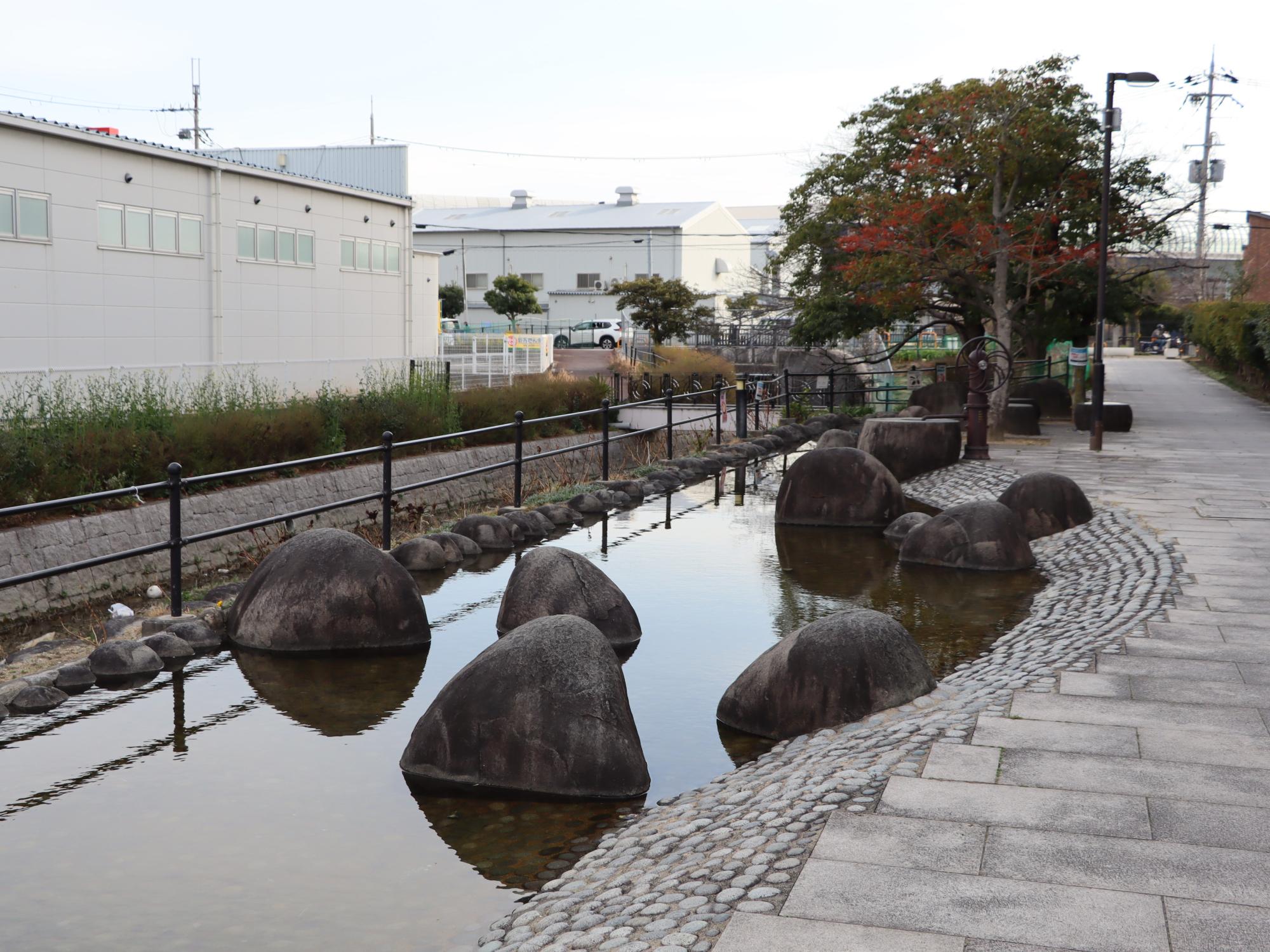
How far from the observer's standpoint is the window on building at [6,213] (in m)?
20.5

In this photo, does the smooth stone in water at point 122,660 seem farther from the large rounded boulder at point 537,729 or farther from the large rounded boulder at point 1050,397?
the large rounded boulder at point 1050,397

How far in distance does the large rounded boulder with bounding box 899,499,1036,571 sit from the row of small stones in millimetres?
2629

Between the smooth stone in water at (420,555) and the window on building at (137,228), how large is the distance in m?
→ 14.5

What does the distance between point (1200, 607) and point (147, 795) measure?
23.4 feet

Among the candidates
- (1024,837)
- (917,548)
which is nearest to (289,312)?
(917,548)

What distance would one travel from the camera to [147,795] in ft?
20.0

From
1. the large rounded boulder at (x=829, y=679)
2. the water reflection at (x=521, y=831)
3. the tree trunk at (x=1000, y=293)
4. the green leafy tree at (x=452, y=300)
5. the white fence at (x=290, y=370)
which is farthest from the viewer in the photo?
the green leafy tree at (x=452, y=300)

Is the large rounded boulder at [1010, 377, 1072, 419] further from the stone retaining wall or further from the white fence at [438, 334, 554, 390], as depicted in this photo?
the stone retaining wall

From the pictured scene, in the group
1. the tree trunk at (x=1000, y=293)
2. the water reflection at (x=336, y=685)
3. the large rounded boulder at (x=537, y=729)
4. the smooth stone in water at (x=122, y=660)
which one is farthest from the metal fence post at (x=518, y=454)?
the tree trunk at (x=1000, y=293)

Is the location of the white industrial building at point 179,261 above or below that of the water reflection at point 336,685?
above

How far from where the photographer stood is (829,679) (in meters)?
6.76

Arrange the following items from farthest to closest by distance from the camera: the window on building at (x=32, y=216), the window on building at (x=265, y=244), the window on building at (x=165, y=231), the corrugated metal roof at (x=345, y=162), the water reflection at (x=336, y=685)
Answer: the corrugated metal roof at (x=345, y=162) → the window on building at (x=265, y=244) → the window on building at (x=165, y=231) → the window on building at (x=32, y=216) → the water reflection at (x=336, y=685)

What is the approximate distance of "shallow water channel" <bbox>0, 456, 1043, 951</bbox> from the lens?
4.82 metres

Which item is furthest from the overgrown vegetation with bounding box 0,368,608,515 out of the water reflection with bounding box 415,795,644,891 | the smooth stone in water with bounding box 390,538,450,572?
the water reflection with bounding box 415,795,644,891
